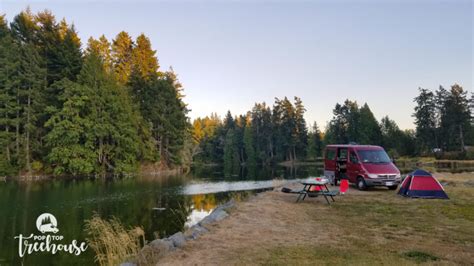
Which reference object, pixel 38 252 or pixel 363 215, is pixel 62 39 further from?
pixel 363 215

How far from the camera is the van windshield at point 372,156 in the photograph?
17062mm

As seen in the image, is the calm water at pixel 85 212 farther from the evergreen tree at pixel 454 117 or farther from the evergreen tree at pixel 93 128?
the evergreen tree at pixel 454 117

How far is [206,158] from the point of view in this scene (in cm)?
10762

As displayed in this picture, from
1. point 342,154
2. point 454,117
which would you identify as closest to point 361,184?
point 342,154

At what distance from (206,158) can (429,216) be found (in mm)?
99183

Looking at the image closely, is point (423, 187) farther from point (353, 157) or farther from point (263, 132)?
point (263, 132)

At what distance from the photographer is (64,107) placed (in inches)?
1422

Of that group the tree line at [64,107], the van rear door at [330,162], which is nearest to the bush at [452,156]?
the van rear door at [330,162]

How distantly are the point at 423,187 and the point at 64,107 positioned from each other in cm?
3604

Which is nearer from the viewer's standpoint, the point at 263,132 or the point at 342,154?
the point at 342,154

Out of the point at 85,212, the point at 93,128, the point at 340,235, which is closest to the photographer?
the point at 340,235

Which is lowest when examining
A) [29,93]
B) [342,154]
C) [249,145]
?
[342,154]

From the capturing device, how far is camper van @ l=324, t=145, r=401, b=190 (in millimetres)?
16422

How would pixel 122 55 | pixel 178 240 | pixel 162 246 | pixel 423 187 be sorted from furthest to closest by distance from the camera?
1. pixel 122 55
2. pixel 423 187
3. pixel 178 240
4. pixel 162 246
